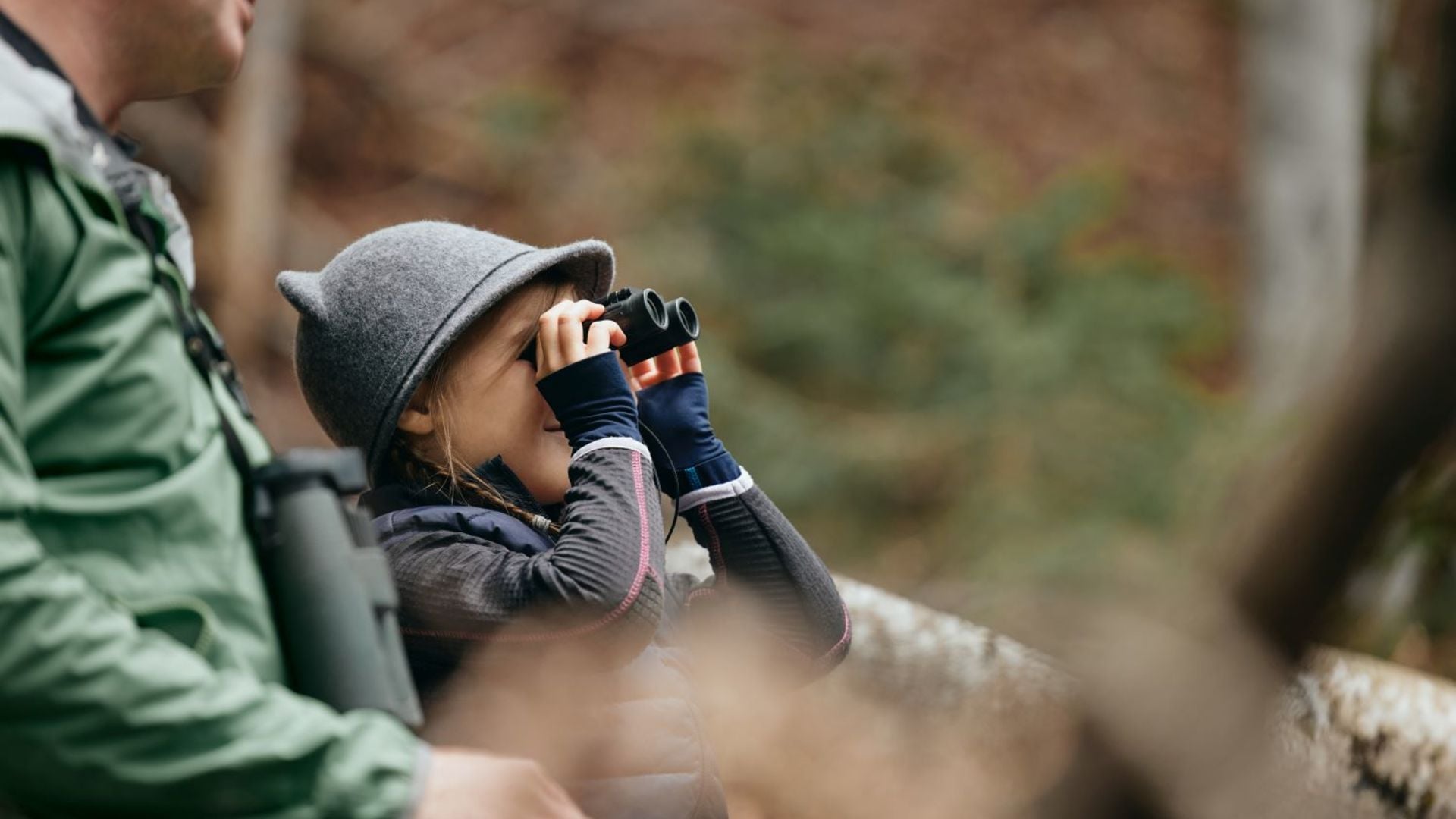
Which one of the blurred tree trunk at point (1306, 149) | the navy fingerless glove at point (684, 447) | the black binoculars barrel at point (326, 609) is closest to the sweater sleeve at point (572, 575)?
the navy fingerless glove at point (684, 447)

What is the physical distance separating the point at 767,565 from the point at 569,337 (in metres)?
0.41

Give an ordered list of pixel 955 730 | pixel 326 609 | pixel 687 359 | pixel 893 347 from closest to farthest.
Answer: pixel 326 609, pixel 687 359, pixel 955 730, pixel 893 347

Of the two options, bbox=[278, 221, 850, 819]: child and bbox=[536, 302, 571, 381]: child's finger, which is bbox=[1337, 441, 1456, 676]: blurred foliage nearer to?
bbox=[278, 221, 850, 819]: child

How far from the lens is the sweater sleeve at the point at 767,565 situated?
1.91m

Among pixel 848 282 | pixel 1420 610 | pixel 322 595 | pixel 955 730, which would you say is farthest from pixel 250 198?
pixel 322 595

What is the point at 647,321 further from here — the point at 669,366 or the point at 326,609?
the point at 326,609

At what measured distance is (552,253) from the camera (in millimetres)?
1827

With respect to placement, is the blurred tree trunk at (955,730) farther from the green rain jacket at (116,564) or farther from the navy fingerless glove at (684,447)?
the green rain jacket at (116,564)

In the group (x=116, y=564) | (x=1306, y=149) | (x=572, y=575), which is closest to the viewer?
(x=116, y=564)

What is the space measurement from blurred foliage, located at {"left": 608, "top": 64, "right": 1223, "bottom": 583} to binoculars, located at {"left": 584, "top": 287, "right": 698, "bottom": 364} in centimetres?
379

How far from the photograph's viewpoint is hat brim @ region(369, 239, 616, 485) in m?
1.74

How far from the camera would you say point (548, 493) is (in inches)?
73.9

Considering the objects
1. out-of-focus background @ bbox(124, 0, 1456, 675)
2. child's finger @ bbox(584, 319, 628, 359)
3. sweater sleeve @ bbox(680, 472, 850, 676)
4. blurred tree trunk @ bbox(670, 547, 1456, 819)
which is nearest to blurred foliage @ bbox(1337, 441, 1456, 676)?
out-of-focus background @ bbox(124, 0, 1456, 675)

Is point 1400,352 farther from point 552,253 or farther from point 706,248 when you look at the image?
point 706,248
